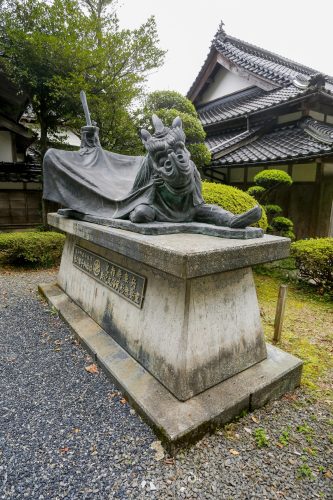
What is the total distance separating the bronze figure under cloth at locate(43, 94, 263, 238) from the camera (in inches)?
106

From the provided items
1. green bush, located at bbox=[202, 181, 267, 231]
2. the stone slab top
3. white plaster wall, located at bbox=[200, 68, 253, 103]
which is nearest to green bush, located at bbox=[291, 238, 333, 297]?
green bush, located at bbox=[202, 181, 267, 231]

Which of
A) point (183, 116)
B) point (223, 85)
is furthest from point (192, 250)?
point (223, 85)

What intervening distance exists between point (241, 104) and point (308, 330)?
1114 cm

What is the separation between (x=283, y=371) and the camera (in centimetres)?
271

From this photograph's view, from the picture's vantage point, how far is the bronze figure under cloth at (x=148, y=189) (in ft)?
8.84

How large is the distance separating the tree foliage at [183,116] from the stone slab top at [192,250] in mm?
6679

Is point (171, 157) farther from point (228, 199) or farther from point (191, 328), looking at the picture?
point (228, 199)

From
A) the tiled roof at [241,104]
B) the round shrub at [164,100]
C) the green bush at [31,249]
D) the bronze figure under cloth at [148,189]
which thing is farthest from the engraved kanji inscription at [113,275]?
the tiled roof at [241,104]

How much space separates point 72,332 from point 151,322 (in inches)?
61.4

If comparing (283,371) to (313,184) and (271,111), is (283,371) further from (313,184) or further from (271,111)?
(271,111)

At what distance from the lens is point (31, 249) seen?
23.5 feet

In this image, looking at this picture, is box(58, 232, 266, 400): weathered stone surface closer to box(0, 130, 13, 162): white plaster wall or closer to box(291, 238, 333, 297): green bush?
box(291, 238, 333, 297): green bush

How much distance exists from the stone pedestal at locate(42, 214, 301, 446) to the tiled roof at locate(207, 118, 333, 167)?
5.45 m

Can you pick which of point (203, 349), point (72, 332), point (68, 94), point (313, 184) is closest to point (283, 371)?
point (203, 349)
